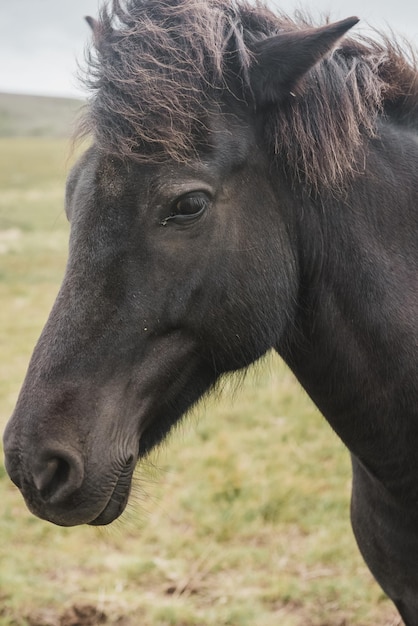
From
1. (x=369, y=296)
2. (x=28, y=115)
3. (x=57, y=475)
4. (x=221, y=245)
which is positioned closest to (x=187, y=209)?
(x=221, y=245)

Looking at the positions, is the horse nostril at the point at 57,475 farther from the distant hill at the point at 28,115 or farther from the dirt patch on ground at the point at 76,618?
the distant hill at the point at 28,115

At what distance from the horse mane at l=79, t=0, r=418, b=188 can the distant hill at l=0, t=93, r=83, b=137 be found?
60.6 metres

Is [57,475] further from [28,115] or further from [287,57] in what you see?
[28,115]

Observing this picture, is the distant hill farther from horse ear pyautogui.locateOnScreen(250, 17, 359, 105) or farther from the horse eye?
the horse eye

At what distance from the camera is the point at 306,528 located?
16.7 feet

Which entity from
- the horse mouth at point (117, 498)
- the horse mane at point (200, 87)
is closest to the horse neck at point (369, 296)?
the horse mane at point (200, 87)

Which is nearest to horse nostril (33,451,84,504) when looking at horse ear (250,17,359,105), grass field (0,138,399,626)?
grass field (0,138,399,626)

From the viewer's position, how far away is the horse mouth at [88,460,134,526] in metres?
2.20

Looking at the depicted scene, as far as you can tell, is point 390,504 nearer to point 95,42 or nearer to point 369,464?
point 369,464

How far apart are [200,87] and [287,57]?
0.28 metres

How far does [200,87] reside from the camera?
7.36ft

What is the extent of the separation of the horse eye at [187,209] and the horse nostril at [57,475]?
0.73 metres

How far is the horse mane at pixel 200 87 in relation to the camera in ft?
7.17

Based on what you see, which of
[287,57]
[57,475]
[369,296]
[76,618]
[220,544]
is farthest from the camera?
[220,544]
